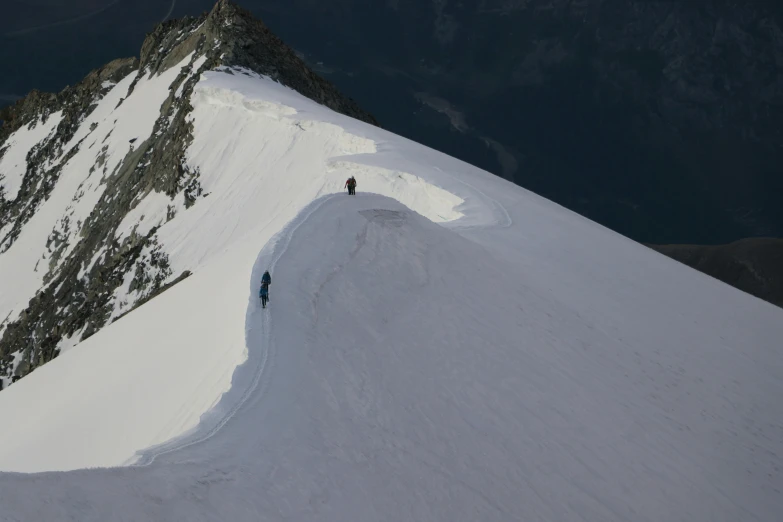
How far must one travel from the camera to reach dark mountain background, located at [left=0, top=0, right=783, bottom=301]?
4606 inches

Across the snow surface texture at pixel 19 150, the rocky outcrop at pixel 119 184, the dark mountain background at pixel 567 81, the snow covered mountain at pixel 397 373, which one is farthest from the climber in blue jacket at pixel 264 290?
the dark mountain background at pixel 567 81

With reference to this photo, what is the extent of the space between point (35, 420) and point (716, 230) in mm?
106691

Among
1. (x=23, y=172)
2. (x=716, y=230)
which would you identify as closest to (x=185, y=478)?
(x=23, y=172)

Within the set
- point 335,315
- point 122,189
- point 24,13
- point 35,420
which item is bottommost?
point 35,420

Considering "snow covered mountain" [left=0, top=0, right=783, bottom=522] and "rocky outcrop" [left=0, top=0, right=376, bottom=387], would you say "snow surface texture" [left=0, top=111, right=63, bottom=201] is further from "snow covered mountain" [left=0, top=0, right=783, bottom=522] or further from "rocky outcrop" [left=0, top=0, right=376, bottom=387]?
"snow covered mountain" [left=0, top=0, right=783, bottom=522]

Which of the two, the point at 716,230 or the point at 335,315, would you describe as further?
the point at 716,230

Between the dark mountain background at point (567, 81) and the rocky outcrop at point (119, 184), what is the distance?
60.9 m

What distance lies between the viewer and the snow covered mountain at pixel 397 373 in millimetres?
12289

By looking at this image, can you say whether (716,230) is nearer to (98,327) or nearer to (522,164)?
(522,164)

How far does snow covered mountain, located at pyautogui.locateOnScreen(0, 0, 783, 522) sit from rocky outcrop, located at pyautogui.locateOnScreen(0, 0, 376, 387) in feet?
1.85

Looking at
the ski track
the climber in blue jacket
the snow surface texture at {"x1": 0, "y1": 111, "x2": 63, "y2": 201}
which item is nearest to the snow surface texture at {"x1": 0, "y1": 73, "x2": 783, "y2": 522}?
the ski track

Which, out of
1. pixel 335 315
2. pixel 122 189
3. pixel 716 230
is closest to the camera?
pixel 335 315

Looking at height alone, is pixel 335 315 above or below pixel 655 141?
below

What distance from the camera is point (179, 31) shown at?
60.1 metres
